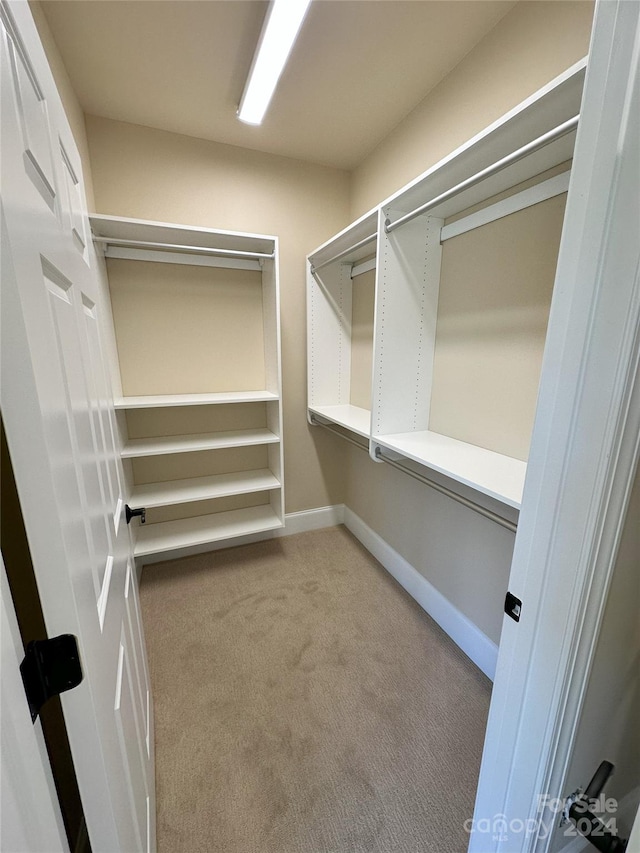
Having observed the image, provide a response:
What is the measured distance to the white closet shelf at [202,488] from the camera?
2127 mm

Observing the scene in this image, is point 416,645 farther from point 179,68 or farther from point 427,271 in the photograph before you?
point 179,68

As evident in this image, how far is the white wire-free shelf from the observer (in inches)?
79.6

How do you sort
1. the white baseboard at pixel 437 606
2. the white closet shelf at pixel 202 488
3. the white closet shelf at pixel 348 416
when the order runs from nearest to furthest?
the white baseboard at pixel 437 606 < the white closet shelf at pixel 348 416 < the white closet shelf at pixel 202 488

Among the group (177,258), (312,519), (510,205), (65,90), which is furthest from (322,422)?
(65,90)

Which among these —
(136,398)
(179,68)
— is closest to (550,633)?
(136,398)

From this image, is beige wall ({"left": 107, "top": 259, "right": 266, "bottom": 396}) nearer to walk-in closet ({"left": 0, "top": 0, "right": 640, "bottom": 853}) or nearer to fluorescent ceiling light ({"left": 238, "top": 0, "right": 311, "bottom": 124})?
walk-in closet ({"left": 0, "top": 0, "right": 640, "bottom": 853})

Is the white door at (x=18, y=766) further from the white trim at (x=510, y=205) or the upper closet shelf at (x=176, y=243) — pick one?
the upper closet shelf at (x=176, y=243)

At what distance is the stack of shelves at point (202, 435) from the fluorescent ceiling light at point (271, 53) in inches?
23.4

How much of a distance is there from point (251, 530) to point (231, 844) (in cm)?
145

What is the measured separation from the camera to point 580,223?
59cm

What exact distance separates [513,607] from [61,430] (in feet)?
3.12

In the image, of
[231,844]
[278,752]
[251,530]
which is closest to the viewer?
[231,844]

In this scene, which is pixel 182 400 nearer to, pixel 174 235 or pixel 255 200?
pixel 174 235
